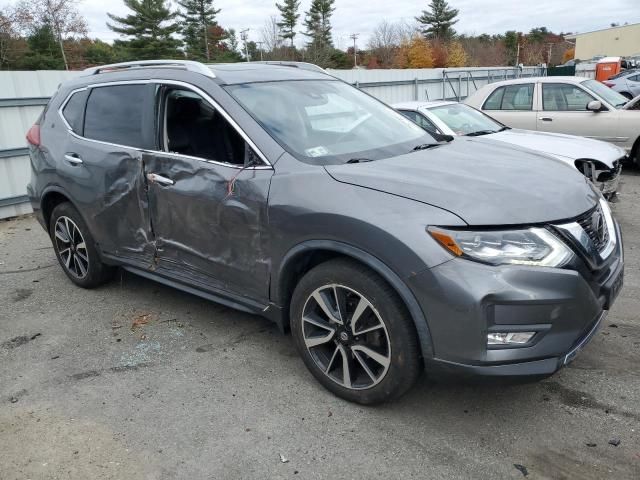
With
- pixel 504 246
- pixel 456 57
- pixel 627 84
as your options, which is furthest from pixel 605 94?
pixel 456 57

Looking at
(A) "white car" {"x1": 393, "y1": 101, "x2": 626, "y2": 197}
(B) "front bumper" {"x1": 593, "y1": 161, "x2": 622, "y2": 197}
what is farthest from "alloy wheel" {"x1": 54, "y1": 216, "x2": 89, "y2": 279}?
(B) "front bumper" {"x1": 593, "y1": 161, "x2": 622, "y2": 197}

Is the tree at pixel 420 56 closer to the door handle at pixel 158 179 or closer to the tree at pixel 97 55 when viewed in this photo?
the tree at pixel 97 55

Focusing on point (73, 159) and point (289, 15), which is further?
point (289, 15)

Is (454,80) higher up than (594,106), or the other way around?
(454,80)

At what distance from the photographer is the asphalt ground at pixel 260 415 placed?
2611 mm

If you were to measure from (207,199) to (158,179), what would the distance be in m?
0.53

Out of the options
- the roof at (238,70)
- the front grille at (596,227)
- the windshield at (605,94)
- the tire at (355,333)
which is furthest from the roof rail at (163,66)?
the windshield at (605,94)

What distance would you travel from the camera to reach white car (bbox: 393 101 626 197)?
20.3ft

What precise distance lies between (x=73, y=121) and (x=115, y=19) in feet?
175

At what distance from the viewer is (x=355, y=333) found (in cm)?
290

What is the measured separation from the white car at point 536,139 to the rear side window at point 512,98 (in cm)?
180

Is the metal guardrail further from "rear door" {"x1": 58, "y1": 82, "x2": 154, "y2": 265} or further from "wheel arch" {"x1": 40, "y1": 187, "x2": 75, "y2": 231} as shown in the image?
"rear door" {"x1": 58, "y1": 82, "x2": 154, "y2": 265}

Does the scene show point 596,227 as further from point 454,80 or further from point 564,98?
point 454,80

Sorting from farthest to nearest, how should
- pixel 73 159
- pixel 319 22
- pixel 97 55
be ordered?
pixel 319 22 < pixel 97 55 < pixel 73 159
